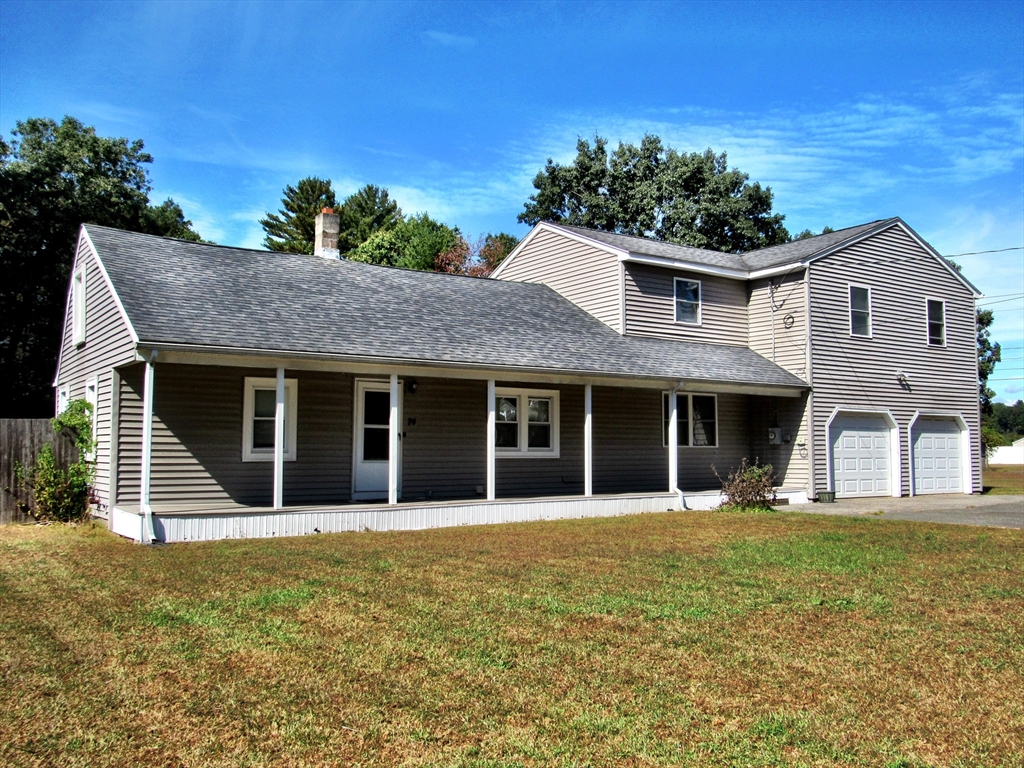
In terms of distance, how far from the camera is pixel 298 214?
53.4 meters

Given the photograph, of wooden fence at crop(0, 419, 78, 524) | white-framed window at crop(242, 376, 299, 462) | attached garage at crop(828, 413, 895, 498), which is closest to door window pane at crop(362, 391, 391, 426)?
white-framed window at crop(242, 376, 299, 462)

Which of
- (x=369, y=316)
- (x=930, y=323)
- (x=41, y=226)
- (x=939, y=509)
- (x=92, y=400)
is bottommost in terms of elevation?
(x=939, y=509)

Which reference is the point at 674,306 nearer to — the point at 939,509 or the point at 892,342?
the point at 892,342

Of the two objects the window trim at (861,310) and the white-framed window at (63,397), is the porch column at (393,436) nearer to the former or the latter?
the white-framed window at (63,397)

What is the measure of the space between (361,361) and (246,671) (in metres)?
8.24

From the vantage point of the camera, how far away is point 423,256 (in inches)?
1449

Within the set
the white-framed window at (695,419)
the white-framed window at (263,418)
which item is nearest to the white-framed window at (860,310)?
the white-framed window at (695,419)

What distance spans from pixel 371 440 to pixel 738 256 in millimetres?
12707

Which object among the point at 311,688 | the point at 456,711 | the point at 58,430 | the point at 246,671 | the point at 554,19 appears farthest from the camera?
the point at 554,19

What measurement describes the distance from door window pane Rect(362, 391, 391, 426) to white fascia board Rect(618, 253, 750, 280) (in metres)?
6.74

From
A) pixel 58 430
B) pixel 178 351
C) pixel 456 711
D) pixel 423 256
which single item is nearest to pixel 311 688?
pixel 456 711

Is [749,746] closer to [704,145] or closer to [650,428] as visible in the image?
[650,428]

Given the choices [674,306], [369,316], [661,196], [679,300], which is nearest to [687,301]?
[679,300]

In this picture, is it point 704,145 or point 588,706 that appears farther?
point 704,145
